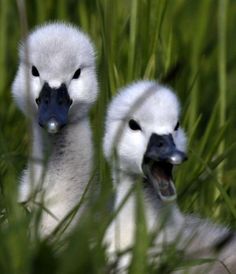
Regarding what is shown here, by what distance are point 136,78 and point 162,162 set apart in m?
0.93

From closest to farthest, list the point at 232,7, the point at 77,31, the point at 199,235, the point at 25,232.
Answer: the point at 25,232, the point at 199,235, the point at 77,31, the point at 232,7

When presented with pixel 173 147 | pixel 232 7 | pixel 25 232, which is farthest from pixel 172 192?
pixel 232 7

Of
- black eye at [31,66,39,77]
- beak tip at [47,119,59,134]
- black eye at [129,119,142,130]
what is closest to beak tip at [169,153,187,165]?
black eye at [129,119,142,130]

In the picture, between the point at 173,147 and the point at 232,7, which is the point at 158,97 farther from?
the point at 232,7

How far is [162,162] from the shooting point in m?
5.05

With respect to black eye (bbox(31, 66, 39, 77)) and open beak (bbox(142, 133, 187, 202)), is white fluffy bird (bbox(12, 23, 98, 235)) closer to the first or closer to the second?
black eye (bbox(31, 66, 39, 77))

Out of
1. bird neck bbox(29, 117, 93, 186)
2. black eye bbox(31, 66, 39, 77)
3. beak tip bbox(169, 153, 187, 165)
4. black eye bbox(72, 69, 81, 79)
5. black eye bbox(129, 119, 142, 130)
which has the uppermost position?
black eye bbox(31, 66, 39, 77)

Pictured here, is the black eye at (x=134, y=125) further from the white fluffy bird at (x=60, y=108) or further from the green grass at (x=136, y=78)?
the white fluffy bird at (x=60, y=108)

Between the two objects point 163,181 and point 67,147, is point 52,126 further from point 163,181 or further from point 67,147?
point 163,181

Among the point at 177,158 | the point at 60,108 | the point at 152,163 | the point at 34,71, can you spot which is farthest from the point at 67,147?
the point at 177,158

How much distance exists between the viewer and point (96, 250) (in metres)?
4.13

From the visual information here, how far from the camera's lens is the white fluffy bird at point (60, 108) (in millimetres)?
5395

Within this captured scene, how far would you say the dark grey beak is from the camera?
192 inches

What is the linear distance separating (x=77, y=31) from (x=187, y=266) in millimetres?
1754
